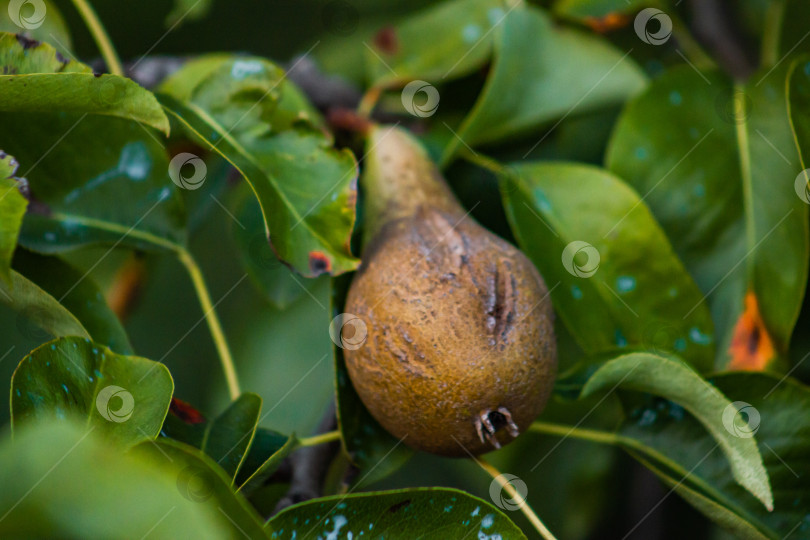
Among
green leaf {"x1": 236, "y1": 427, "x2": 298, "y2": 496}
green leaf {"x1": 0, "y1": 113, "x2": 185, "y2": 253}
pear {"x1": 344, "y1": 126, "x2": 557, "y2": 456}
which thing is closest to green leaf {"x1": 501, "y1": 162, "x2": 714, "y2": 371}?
pear {"x1": 344, "y1": 126, "x2": 557, "y2": 456}

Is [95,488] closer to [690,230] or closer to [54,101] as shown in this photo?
[54,101]

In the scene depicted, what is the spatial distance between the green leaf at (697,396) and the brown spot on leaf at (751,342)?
0.21m

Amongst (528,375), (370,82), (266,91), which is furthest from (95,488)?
(370,82)

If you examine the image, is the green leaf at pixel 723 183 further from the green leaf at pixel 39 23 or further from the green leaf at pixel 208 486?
the green leaf at pixel 39 23

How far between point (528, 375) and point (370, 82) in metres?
0.70

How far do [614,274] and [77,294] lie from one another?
2.05 ft

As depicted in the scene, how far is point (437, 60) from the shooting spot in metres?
1.06

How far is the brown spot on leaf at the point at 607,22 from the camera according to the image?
102 cm

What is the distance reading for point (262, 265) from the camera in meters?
0.96

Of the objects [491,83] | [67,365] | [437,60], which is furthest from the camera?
[437,60]

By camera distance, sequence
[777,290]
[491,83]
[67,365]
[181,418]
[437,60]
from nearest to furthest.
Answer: [67,365] < [181,418] < [777,290] < [491,83] < [437,60]

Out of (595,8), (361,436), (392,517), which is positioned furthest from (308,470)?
(595,8)

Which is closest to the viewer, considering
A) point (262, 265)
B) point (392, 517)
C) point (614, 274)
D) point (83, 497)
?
point (83, 497)

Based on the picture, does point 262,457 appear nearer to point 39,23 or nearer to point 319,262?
point 319,262
